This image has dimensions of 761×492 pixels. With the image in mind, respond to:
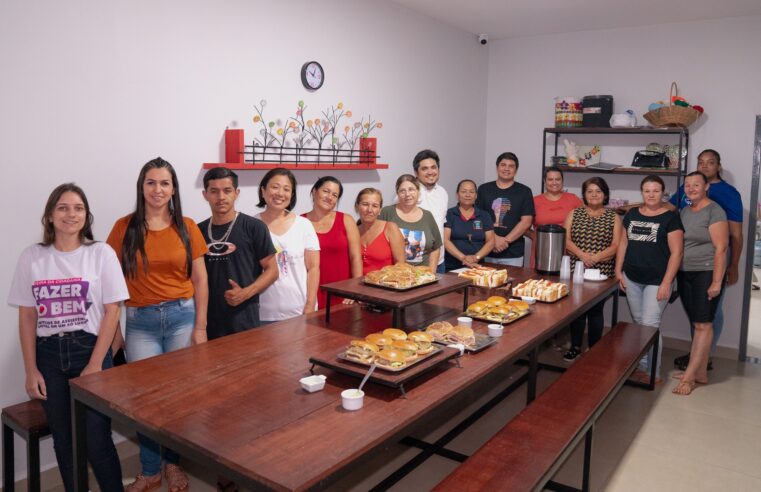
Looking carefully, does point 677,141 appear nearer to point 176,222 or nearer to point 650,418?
point 650,418

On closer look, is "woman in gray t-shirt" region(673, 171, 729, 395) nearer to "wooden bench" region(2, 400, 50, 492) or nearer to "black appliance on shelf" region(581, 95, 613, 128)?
"black appliance on shelf" region(581, 95, 613, 128)

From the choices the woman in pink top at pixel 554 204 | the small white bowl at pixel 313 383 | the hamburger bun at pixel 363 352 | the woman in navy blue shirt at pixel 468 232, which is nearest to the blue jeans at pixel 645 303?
the woman in pink top at pixel 554 204

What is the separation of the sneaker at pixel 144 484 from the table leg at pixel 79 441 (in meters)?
0.76

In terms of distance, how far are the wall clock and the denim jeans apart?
Result: 7.95 ft

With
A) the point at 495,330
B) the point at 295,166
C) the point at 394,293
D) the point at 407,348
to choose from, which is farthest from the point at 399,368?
the point at 295,166

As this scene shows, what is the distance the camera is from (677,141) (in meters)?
5.60

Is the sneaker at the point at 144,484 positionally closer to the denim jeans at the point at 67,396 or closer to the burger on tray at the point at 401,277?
the denim jeans at the point at 67,396

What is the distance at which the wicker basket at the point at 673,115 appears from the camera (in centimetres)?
517

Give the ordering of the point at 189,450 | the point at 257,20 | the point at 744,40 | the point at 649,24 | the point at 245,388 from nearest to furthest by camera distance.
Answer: the point at 189,450
the point at 245,388
the point at 257,20
the point at 744,40
the point at 649,24

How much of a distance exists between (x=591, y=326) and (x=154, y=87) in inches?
140

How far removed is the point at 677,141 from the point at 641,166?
1.49 feet

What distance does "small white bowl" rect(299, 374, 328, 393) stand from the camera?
204 centimetres

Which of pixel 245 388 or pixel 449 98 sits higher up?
pixel 449 98

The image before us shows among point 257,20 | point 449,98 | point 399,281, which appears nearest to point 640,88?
point 449,98
